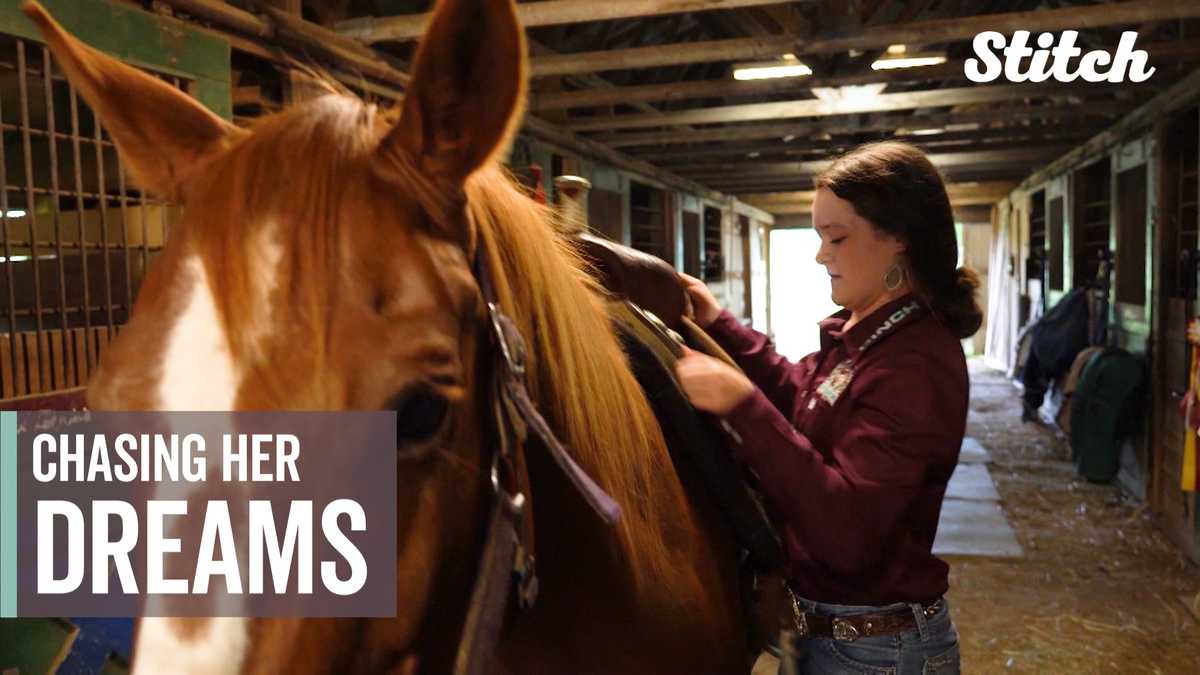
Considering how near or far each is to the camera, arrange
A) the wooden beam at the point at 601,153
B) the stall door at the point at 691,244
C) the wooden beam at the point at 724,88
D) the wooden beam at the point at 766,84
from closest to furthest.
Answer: the wooden beam at the point at 766,84, the wooden beam at the point at 724,88, the wooden beam at the point at 601,153, the stall door at the point at 691,244

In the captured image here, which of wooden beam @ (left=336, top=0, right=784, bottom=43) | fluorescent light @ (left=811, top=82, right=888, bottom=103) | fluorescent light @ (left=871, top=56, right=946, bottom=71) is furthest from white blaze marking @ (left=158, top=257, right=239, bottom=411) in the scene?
fluorescent light @ (left=811, top=82, right=888, bottom=103)

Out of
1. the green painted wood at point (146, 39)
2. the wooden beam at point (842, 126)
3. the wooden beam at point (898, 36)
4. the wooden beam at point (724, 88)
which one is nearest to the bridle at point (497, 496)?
the green painted wood at point (146, 39)

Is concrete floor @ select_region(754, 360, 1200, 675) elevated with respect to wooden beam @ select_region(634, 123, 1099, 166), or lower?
lower

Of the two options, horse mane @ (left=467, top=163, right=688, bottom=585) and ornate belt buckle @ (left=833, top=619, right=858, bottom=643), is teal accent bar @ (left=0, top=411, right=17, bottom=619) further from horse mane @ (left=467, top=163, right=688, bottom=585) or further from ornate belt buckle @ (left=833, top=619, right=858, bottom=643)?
ornate belt buckle @ (left=833, top=619, right=858, bottom=643)

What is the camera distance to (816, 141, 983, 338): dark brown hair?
142cm

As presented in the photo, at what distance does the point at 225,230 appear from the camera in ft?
2.56

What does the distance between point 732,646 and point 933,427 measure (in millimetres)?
502

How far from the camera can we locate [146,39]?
9.00ft

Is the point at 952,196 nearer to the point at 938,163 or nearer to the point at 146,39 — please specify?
the point at 938,163

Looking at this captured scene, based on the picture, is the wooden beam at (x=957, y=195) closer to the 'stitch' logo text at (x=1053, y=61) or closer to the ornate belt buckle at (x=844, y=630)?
the 'stitch' logo text at (x=1053, y=61)

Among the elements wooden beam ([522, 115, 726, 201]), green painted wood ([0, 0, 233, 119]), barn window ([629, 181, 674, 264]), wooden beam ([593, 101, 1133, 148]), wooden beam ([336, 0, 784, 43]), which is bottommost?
barn window ([629, 181, 674, 264])

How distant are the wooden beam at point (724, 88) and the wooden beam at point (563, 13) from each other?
1374 mm

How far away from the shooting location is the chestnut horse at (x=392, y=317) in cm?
73

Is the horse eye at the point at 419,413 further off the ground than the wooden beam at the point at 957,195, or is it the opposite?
the wooden beam at the point at 957,195
